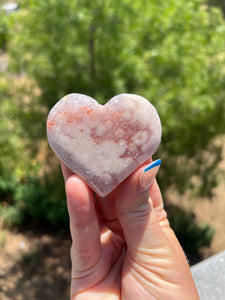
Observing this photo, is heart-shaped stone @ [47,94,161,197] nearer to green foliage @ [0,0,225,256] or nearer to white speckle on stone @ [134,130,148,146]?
white speckle on stone @ [134,130,148,146]

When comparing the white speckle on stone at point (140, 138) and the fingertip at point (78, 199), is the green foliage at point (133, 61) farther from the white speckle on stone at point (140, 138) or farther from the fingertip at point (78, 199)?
the fingertip at point (78, 199)

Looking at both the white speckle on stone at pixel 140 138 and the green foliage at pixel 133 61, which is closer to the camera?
the white speckle on stone at pixel 140 138

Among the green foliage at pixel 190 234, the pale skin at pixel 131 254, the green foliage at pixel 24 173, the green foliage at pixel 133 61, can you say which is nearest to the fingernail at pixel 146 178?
the pale skin at pixel 131 254

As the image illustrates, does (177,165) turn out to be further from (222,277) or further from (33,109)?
(222,277)

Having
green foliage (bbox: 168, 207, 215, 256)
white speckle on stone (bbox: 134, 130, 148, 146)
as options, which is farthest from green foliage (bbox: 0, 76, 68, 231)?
white speckle on stone (bbox: 134, 130, 148, 146)

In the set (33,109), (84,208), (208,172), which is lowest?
(208,172)

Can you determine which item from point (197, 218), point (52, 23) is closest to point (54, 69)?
point (52, 23)

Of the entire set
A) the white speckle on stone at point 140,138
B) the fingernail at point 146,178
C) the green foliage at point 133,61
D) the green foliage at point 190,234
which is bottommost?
the green foliage at point 190,234
